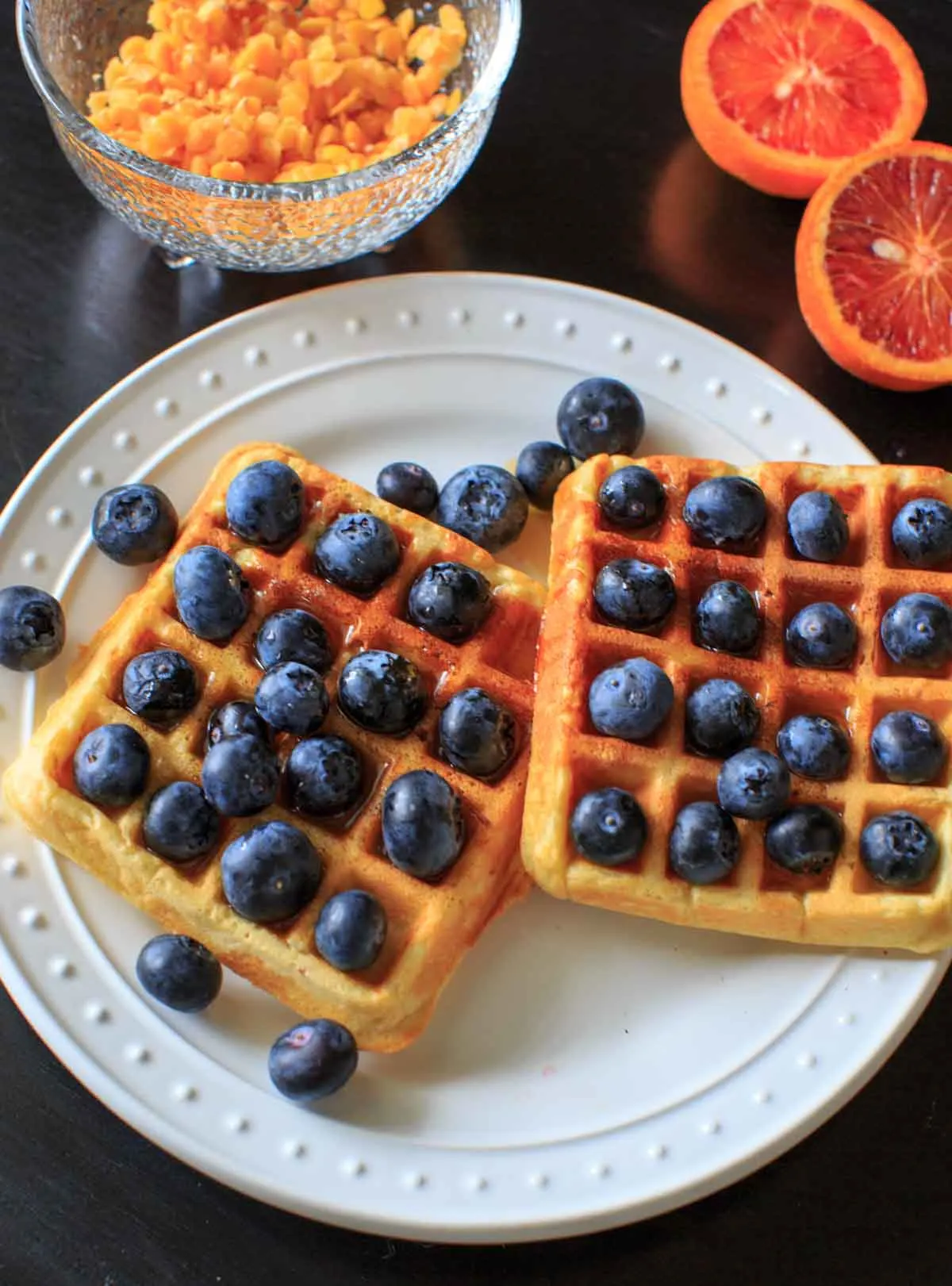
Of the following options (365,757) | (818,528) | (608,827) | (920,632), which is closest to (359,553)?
(365,757)

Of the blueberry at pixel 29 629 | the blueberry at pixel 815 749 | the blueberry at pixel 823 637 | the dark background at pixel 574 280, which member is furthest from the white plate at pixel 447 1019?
the blueberry at pixel 823 637

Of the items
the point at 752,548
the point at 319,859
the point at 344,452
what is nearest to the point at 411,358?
the point at 344,452

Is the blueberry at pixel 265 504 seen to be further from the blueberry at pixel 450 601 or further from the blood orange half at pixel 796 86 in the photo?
the blood orange half at pixel 796 86

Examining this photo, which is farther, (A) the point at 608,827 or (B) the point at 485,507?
(B) the point at 485,507

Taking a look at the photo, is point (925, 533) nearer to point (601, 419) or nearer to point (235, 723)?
point (601, 419)

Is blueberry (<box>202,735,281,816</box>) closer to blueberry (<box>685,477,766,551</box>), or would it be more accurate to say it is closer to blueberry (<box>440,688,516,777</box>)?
blueberry (<box>440,688,516,777</box>)
